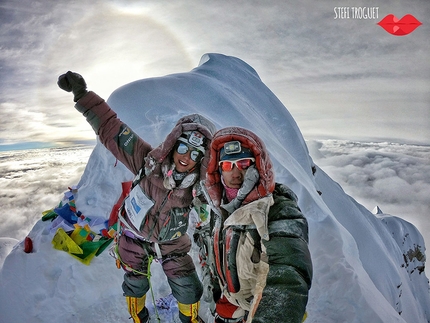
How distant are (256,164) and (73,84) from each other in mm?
1994

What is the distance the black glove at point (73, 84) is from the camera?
8.03 ft

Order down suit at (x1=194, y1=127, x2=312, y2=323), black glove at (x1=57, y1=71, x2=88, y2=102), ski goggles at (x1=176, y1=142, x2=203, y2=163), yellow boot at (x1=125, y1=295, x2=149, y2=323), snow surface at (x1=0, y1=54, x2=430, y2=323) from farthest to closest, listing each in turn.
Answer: snow surface at (x1=0, y1=54, x2=430, y2=323), yellow boot at (x1=125, y1=295, x2=149, y2=323), black glove at (x1=57, y1=71, x2=88, y2=102), ski goggles at (x1=176, y1=142, x2=203, y2=163), down suit at (x1=194, y1=127, x2=312, y2=323)

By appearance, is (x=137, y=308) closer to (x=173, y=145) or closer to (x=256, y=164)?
(x=173, y=145)

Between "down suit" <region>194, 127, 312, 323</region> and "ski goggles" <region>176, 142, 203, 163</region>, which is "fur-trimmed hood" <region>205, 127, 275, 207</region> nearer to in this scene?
"down suit" <region>194, 127, 312, 323</region>

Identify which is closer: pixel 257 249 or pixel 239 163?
pixel 257 249

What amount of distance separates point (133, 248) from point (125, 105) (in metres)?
4.09

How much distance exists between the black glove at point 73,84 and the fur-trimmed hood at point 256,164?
5.20 ft

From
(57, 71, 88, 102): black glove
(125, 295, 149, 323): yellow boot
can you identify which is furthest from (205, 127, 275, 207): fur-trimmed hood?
(125, 295, 149, 323): yellow boot

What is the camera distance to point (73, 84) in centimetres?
248

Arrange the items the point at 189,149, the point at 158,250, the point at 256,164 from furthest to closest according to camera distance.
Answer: the point at 158,250
the point at 189,149
the point at 256,164

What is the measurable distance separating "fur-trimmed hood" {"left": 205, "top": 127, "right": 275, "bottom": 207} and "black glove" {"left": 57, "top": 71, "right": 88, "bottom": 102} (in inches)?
62.4

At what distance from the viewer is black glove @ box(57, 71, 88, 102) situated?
245 centimetres

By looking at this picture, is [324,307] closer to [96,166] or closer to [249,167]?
[249,167]

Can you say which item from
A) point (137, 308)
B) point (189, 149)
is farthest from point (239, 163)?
point (137, 308)
